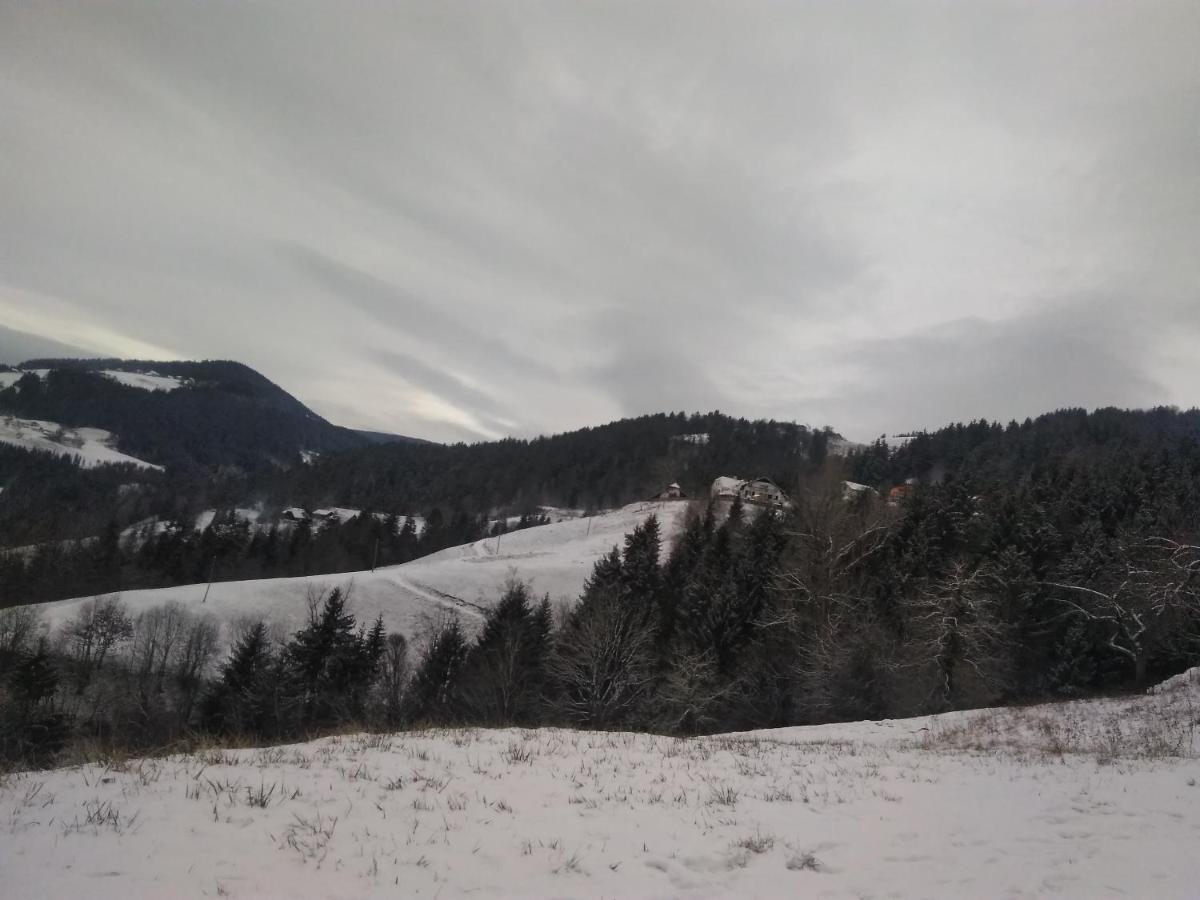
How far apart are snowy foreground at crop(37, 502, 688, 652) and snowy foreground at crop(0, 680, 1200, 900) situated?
54998mm

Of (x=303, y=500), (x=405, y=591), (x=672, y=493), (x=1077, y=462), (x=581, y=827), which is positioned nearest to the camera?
(x=581, y=827)

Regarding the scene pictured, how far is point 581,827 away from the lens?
663 cm

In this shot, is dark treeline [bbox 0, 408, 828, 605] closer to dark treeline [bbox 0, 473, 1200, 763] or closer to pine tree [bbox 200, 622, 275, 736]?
dark treeline [bbox 0, 473, 1200, 763]

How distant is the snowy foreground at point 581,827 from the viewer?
515cm

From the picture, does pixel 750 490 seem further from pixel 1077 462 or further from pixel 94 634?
pixel 94 634

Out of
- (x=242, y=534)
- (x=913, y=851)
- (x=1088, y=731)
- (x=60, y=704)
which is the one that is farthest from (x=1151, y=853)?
(x=242, y=534)

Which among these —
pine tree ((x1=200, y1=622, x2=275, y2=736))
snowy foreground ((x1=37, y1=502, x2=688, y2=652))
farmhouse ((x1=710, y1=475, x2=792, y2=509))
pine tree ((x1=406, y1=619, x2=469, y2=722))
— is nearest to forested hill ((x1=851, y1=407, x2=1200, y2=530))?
farmhouse ((x1=710, y1=475, x2=792, y2=509))

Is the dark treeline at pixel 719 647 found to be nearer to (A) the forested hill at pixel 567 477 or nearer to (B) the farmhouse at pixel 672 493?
(B) the farmhouse at pixel 672 493

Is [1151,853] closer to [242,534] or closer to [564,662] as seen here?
[564,662]

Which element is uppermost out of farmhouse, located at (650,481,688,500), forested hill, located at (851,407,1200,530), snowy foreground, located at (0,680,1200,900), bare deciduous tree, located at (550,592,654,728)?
forested hill, located at (851,407,1200,530)

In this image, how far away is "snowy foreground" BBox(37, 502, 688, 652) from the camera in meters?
58.1

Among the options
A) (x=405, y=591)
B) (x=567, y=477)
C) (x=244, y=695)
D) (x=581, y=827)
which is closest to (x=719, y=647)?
(x=244, y=695)

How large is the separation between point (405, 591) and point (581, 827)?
63.8 m

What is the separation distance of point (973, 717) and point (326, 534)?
3987 inches
